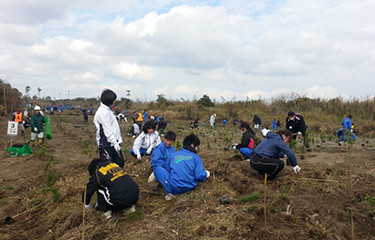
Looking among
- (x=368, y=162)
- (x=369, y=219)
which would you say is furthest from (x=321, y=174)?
(x=368, y=162)

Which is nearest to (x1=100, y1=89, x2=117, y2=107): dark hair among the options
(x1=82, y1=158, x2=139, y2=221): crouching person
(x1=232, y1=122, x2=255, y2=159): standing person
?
(x1=82, y1=158, x2=139, y2=221): crouching person

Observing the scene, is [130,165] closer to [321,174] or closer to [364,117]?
[321,174]

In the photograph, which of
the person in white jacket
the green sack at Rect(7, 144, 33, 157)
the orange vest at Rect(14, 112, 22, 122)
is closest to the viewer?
the person in white jacket

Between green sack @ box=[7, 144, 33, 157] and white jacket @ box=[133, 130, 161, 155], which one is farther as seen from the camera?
green sack @ box=[7, 144, 33, 157]

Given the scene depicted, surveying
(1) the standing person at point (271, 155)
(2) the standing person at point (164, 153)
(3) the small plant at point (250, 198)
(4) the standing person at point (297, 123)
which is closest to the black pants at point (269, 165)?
(1) the standing person at point (271, 155)

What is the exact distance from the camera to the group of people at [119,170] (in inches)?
122

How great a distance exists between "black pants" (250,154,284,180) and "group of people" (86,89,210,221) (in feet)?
3.32

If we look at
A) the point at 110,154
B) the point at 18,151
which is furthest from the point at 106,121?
the point at 18,151

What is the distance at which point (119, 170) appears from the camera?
326 centimetres

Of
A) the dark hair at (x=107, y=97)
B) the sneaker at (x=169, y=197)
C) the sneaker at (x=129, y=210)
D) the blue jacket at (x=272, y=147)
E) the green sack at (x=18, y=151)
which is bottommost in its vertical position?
the green sack at (x=18, y=151)

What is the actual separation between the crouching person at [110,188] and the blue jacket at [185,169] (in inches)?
25.3

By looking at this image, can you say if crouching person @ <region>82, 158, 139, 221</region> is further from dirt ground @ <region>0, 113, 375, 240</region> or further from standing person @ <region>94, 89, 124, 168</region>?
standing person @ <region>94, 89, 124, 168</region>

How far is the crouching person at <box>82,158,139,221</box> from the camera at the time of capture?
121 inches

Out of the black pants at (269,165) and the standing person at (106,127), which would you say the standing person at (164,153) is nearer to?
the standing person at (106,127)
